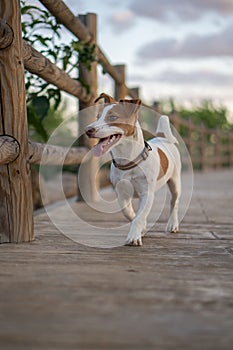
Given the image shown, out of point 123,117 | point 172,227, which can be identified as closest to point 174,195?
point 172,227

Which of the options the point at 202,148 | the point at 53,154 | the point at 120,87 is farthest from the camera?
the point at 202,148

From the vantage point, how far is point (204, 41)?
1355cm

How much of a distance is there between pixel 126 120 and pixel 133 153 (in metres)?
0.14

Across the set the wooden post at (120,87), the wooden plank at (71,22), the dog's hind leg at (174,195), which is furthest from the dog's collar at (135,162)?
the wooden post at (120,87)

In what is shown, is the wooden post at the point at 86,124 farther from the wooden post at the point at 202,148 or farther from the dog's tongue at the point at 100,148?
the wooden post at the point at 202,148

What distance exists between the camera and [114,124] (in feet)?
6.73

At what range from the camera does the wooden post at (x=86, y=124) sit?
153 inches

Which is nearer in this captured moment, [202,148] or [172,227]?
[172,227]

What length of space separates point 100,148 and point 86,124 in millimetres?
1791

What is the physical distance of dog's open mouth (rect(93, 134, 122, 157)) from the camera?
202 centimetres

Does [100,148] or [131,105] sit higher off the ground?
[131,105]

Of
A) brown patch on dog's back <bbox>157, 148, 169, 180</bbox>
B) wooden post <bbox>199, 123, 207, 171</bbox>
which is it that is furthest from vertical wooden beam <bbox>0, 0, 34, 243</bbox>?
wooden post <bbox>199, 123, 207, 171</bbox>

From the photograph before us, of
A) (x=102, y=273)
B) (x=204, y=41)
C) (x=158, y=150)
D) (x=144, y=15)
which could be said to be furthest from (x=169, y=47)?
(x=102, y=273)

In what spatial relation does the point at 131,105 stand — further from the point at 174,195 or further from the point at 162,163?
the point at 174,195
